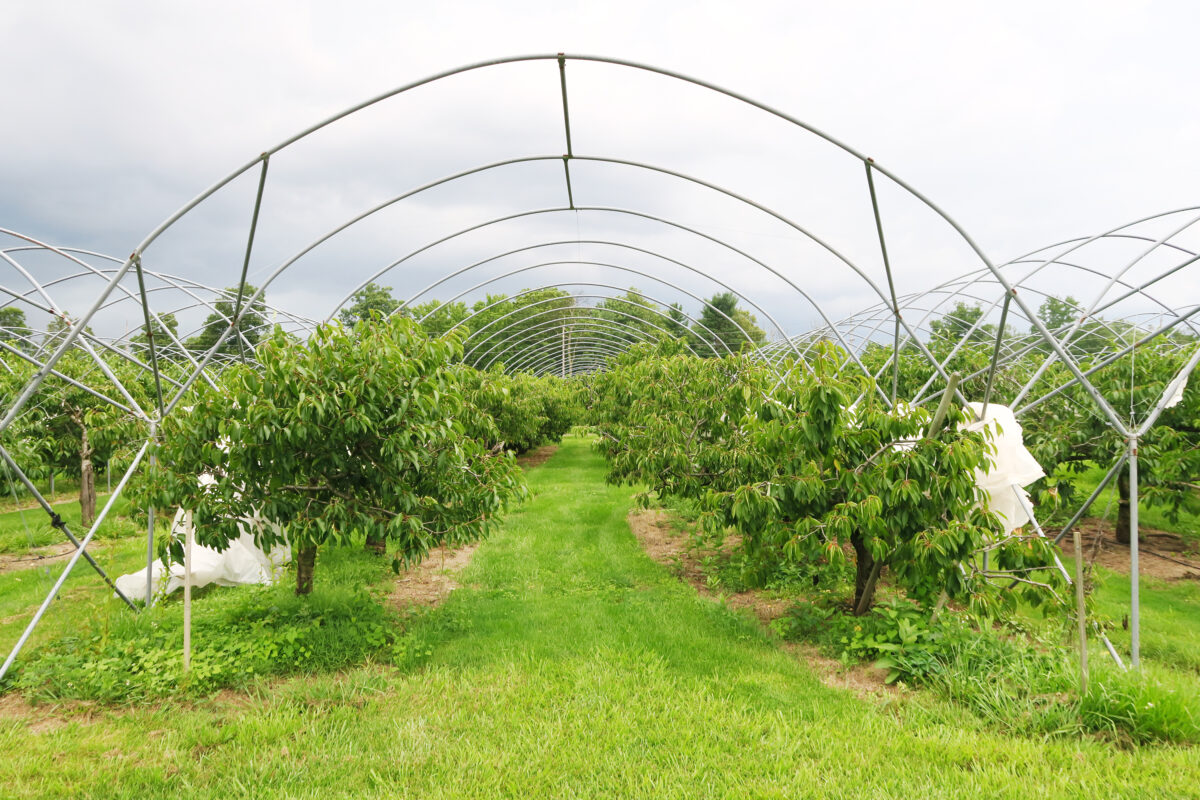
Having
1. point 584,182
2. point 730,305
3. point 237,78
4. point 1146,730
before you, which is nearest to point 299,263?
point 237,78

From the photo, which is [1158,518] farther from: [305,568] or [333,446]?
[305,568]

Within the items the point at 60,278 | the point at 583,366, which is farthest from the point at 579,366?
the point at 60,278

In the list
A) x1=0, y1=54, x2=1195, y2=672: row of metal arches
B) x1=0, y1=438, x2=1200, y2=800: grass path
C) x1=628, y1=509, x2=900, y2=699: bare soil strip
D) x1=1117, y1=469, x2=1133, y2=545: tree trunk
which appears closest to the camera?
x1=0, y1=438, x2=1200, y2=800: grass path

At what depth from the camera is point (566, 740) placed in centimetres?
346

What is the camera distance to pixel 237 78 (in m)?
4.36

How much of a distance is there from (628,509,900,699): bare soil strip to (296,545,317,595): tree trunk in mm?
3710

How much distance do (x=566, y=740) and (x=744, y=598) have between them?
10.3ft

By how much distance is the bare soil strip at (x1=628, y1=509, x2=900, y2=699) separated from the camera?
166 inches

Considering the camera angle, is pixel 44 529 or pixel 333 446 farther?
pixel 44 529

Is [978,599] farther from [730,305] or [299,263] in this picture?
[730,305]

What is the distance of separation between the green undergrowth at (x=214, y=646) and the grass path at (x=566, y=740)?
0.23 m

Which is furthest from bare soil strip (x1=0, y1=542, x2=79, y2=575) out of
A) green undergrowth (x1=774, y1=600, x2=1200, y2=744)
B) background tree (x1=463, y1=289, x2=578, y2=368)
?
green undergrowth (x1=774, y1=600, x2=1200, y2=744)

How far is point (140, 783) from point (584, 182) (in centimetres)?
621

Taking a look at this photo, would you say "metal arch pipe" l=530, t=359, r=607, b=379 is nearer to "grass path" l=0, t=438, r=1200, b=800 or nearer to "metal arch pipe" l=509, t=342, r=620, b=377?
"metal arch pipe" l=509, t=342, r=620, b=377
